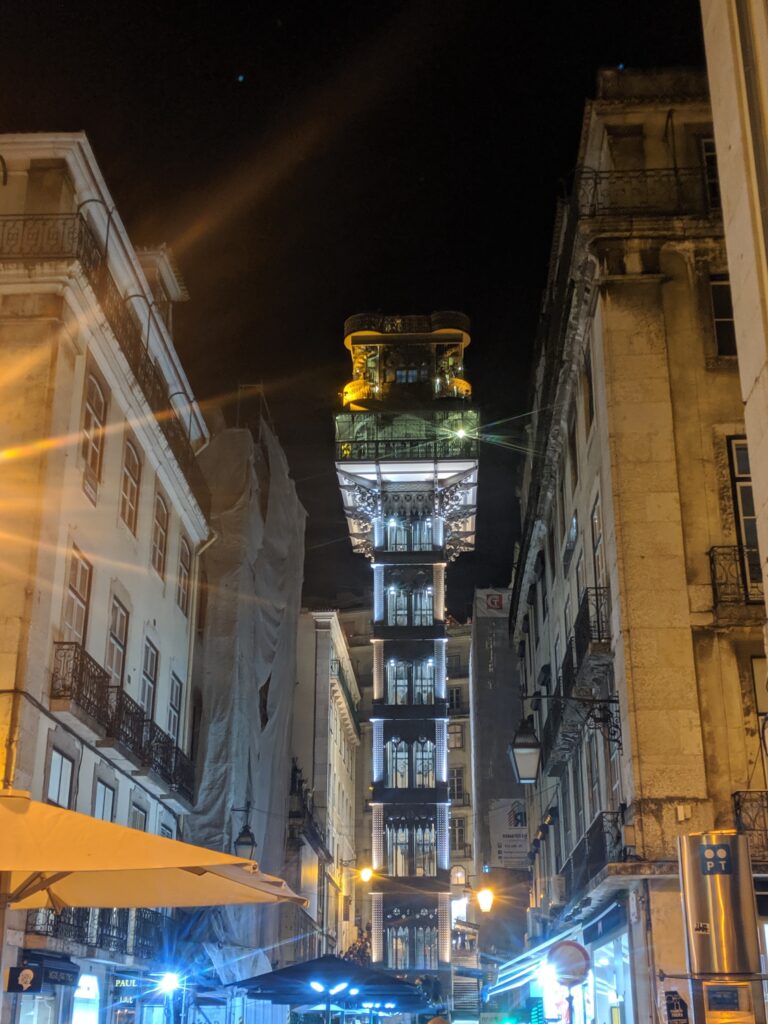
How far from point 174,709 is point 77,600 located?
8.07 meters

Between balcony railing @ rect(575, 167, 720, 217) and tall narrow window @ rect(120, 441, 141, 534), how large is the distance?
10560 mm

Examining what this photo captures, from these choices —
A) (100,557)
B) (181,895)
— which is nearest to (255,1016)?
(100,557)

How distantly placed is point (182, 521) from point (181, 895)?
71.8 feet

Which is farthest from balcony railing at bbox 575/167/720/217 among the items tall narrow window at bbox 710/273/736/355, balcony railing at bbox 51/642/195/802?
balcony railing at bbox 51/642/195/802

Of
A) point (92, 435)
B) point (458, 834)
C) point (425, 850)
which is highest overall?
point (458, 834)

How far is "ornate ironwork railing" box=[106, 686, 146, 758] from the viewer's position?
71.3 feet

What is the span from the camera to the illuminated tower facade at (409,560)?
188 ft

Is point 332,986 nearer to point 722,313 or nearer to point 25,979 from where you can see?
point 25,979

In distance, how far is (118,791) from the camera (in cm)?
2344

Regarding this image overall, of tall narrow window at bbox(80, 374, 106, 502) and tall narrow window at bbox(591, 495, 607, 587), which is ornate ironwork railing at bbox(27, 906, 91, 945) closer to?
tall narrow window at bbox(80, 374, 106, 502)

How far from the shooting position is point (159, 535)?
91.4ft

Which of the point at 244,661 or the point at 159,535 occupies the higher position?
the point at 159,535

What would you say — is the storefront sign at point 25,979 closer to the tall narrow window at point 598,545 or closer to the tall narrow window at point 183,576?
the tall narrow window at point 598,545

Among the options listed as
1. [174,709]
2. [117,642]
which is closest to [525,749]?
[117,642]
